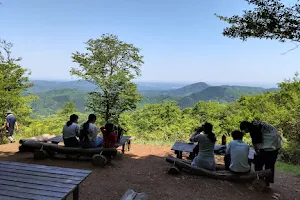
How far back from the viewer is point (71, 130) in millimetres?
6512

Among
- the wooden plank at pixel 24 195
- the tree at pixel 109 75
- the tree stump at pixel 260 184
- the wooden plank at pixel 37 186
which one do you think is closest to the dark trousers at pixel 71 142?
the wooden plank at pixel 37 186

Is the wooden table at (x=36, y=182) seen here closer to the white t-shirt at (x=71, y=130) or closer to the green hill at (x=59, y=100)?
the white t-shirt at (x=71, y=130)

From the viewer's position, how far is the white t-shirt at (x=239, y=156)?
17.3 ft

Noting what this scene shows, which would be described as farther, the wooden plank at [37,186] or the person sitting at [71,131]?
the person sitting at [71,131]

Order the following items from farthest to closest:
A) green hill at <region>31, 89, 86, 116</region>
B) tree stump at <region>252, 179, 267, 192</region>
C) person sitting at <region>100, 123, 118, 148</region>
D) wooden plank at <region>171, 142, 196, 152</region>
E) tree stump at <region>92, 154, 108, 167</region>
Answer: green hill at <region>31, 89, 86, 116</region> < wooden plank at <region>171, 142, 196, 152</region> < person sitting at <region>100, 123, 118, 148</region> < tree stump at <region>92, 154, 108, 167</region> < tree stump at <region>252, 179, 267, 192</region>

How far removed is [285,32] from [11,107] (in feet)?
50.6

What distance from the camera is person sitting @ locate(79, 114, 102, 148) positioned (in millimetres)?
6439

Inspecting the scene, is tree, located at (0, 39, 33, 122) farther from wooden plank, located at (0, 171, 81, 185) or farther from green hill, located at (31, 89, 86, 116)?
green hill, located at (31, 89, 86, 116)

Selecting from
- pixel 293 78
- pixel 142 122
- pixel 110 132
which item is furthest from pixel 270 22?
pixel 142 122

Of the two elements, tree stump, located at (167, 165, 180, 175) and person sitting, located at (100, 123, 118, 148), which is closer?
tree stump, located at (167, 165, 180, 175)

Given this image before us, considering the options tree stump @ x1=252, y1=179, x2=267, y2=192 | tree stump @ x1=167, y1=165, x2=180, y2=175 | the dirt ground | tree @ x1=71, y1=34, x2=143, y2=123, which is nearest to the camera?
the dirt ground

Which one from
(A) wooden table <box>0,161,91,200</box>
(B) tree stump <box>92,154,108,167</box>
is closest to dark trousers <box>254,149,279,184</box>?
(B) tree stump <box>92,154,108,167</box>

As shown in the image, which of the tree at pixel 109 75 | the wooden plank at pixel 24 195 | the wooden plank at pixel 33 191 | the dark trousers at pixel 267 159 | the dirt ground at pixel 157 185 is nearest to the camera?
the wooden plank at pixel 24 195

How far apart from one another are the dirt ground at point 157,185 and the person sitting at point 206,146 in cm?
35
